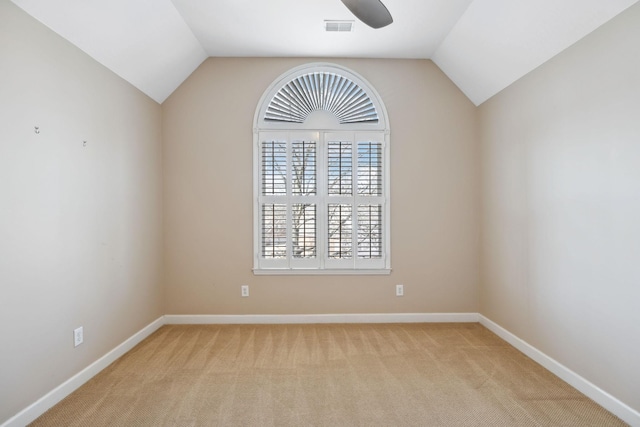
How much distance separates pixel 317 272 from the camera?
4.11 meters

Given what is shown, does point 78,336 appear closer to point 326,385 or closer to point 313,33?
point 326,385

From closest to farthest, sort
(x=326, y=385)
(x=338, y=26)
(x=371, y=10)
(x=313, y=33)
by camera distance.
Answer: (x=371, y=10), (x=326, y=385), (x=338, y=26), (x=313, y=33)

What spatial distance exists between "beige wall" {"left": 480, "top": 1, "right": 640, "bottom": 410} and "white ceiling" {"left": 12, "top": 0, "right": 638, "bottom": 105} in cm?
20

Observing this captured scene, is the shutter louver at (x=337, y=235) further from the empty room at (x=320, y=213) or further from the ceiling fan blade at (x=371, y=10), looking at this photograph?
the ceiling fan blade at (x=371, y=10)

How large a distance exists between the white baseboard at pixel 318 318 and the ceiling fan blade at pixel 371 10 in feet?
9.71

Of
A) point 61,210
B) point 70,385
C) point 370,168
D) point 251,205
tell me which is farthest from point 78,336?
point 370,168

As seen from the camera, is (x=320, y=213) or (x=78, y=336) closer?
(x=78, y=336)

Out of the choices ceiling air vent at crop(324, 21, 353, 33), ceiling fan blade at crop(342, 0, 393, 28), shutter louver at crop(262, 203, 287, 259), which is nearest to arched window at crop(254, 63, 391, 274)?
shutter louver at crop(262, 203, 287, 259)

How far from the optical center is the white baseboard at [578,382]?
2199 millimetres

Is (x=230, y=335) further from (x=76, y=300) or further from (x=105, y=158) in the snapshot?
(x=105, y=158)

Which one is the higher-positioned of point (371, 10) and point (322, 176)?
point (371, 10)

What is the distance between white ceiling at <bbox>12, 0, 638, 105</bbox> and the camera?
252 centimetres

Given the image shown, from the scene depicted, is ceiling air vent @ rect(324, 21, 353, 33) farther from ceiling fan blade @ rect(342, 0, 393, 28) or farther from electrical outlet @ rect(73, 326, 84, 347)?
electrical outlet @ rect(73, 326, 84, 347)

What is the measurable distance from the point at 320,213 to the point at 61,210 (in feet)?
7.68
